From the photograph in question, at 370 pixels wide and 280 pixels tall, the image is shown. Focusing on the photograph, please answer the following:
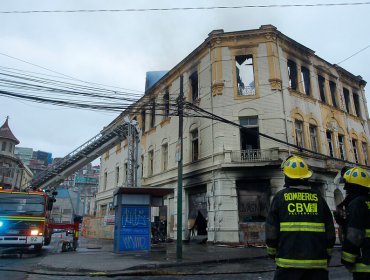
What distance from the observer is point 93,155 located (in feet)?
67.6

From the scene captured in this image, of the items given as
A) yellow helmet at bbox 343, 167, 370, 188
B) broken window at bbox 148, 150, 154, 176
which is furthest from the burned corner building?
yellow helmet at bbox 343, 167, 370, 188

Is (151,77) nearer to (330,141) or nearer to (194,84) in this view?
(194,84)

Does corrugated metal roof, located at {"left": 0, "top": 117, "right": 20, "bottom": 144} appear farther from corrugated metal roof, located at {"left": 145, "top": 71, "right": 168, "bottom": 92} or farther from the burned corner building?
the burned corner building

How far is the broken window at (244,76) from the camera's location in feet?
64.1

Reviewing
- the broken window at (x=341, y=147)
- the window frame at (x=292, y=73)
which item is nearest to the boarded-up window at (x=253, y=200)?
the window frame at (x=292, y=73)

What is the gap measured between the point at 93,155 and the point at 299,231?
61.5 feet

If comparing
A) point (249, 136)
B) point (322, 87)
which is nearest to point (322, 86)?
point (322, 87)

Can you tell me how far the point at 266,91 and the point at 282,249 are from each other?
1679cm

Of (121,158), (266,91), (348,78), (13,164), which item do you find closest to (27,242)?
(266,91)

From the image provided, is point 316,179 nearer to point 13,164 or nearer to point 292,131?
point 292,131

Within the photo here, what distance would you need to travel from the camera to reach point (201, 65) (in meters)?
21.5

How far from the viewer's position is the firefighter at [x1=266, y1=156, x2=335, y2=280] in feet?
10.4

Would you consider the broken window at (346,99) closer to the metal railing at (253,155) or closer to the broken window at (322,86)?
the broken window at (322,86)

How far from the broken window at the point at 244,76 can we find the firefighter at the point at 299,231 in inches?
650
